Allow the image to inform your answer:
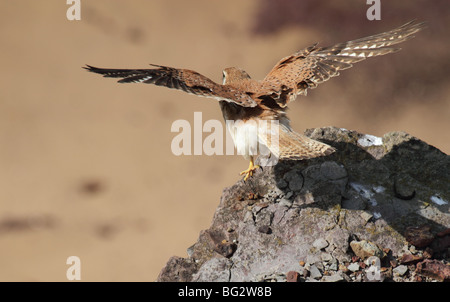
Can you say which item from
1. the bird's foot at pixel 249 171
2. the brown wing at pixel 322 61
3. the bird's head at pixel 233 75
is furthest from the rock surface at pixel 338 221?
the bird's head at pixel 233 75

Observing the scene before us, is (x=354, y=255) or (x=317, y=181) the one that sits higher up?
(x=317, y=181)

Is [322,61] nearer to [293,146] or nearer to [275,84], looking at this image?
[275,84]

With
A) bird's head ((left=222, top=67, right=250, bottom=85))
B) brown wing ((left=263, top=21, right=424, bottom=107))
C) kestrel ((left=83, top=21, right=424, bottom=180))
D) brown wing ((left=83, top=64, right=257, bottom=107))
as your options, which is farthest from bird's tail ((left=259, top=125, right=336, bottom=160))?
bird's head ((left=222, top=67, right=250, bottom=85))

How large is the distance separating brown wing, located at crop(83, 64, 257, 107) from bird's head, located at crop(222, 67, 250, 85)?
0.98 m

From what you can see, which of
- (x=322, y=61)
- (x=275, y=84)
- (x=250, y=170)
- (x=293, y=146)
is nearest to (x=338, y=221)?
(x=293, y=146)

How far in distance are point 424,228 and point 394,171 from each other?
107 centimetres

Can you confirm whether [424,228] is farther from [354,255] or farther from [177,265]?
[177,265]

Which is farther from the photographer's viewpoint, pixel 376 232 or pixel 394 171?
pixel 394 171

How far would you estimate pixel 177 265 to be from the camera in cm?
587

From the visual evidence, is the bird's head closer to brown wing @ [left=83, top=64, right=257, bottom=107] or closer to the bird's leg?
brown wing @ [left=83, top=64, right=257, bottom=107]

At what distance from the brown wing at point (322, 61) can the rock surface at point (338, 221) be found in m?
0.92
